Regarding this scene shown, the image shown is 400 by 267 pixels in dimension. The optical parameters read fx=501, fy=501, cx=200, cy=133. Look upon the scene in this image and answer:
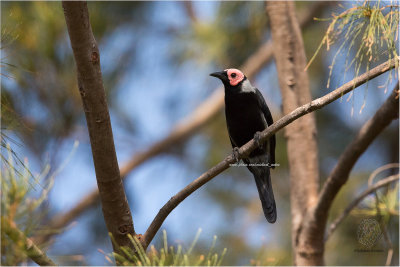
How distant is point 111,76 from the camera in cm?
477

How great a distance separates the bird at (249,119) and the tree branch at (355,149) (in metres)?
0.44

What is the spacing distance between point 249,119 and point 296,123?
0.32 metres

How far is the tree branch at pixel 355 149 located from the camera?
7.87 ft

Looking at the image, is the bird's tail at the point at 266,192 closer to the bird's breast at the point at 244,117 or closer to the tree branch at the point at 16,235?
the bird's breast at the point at 244,117

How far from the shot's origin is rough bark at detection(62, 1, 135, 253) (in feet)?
5.69

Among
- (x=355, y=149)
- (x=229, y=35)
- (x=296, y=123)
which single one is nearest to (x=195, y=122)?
(x=229, y=35)

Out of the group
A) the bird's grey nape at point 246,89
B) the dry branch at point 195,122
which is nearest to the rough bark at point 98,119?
the bird's grey nape at point 246,89

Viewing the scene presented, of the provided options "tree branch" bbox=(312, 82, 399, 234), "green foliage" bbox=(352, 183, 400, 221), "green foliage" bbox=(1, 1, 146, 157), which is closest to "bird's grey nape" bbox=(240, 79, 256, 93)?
"tree branch" bbox=(312, 82, 399, 234)

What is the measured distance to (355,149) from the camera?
100 inches

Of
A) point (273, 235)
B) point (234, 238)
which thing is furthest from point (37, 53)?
point (273, 235)

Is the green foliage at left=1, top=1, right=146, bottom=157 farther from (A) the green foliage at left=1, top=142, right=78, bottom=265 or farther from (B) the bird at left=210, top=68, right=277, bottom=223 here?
(A) the green foliage at left=1, top=142, right=78, bottom=265

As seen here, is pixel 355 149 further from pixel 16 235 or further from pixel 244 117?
pixel 16 235

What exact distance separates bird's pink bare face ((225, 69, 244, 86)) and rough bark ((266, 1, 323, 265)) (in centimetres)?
28

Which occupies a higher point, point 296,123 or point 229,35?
point 229,35
